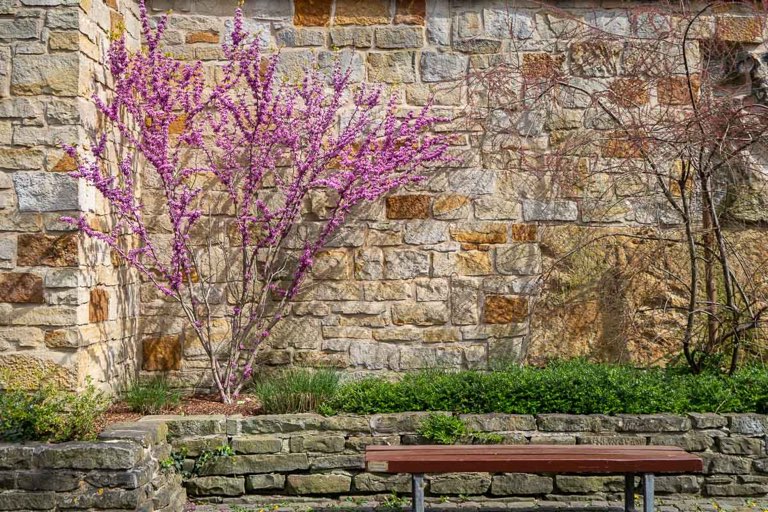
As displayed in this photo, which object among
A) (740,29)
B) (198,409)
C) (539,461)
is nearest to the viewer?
(539,461)

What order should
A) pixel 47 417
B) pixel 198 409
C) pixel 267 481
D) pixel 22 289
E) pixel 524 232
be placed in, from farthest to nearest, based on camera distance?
pixel 524 232, pixel 198 409, pixel 267 481, pixel 22 289, pixel 47 417

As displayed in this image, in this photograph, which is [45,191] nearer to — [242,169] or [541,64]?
[242,169]

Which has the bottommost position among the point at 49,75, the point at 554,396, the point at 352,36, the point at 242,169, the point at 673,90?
the point at 554,396

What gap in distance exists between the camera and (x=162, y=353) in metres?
6.10

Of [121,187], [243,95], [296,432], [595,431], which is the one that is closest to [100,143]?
[121,187]

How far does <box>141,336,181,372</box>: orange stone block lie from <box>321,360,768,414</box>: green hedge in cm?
136

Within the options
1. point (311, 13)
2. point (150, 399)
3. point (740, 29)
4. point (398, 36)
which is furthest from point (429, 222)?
point (740, 29)

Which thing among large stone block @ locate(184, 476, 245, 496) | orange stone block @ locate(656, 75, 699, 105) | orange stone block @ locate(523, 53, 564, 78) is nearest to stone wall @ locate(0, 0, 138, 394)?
large stone block @ locate(184, 476, 245, 496)

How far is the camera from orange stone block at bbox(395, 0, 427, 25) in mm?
6246

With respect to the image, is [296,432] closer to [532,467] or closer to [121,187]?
[532,467]

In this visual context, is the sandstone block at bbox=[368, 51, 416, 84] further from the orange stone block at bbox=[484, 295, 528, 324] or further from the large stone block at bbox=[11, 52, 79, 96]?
the large stone block at bbox=[11, 52, 79, 96]

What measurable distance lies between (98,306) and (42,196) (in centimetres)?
79

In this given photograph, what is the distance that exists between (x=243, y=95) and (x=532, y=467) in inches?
135

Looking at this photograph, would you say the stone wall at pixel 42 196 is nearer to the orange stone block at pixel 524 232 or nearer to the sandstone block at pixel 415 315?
the sandstone block at pixel 415 315
